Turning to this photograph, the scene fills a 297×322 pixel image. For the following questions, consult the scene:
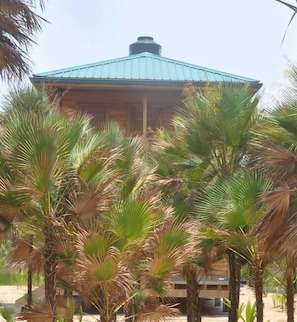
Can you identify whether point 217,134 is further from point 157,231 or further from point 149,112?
point 149,112

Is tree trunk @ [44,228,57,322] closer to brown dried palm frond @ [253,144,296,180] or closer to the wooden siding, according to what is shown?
brown dried palm frond @ [253,144,296,180]

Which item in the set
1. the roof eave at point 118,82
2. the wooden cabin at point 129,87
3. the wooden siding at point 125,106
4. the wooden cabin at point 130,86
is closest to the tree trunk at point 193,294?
the wooden cabin at point 130,86

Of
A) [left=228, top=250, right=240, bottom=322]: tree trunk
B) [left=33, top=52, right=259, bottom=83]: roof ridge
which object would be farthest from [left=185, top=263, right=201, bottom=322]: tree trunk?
[left=33, top=52, right=259, bottom=83]: roof ridge

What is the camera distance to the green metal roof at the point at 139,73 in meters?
18.2

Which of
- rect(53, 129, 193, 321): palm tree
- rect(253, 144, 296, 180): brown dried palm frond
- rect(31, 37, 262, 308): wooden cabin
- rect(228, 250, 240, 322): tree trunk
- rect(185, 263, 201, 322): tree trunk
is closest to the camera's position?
rect(53, 129, 193, 321): palm tree

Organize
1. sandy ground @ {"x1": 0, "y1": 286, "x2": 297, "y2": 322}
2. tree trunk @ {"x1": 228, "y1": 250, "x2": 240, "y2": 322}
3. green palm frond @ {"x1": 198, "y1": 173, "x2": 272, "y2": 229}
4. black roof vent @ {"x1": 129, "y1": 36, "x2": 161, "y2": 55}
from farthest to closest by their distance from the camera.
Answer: black roof vent @ {"x1": 129, "y1": 36, "x2": 161, "y2": 55} < sandy ground @ {"x1": 0, "y1": 286, "x2": 297, "y2": 322} < tree trunk @ {"x1": 228, "y1": 250, "x2": 240, "y2": 322} < green palm frond @ {"x1": 198, "y1": 173, "x2": 272, "y2": 229}

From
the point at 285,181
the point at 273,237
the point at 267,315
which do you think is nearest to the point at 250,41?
the point at 285,181

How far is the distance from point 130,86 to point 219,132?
7377 millimetres

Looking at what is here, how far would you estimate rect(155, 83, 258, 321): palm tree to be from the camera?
1118 centimetres

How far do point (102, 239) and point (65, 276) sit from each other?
1.32 metres

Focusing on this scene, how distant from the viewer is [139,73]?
19.1m

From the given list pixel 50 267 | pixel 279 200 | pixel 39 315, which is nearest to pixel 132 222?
pixel 50 267

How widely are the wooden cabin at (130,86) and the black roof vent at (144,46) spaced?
19.3ft

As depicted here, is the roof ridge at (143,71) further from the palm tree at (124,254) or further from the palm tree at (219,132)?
the palm tree at (124,254)
